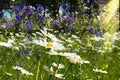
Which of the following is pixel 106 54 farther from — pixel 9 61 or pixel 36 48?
pixel 9 61

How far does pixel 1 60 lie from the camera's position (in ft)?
14.0

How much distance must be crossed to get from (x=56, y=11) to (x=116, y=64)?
25.5 feet

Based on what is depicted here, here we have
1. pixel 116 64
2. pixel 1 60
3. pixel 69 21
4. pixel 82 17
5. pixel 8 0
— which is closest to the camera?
pixel 1 60

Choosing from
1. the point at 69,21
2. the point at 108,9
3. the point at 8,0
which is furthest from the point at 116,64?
the point at 8,0

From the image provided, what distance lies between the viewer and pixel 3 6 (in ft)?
61.3

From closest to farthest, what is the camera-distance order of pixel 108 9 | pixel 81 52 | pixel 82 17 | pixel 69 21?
pixel 81 52 < pixel 69 21 < pixel 82 17 < pixel 108 9

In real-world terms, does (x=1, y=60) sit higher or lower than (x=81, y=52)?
higher

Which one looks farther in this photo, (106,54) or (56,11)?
(56,11)

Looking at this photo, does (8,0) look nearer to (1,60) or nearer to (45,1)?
(45,1)

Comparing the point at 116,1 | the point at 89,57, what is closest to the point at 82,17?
the point at 116,1

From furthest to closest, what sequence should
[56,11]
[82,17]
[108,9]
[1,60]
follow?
[56,11] → [108,9] → [82,17] → [1,60]

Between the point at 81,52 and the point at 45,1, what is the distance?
7.43 m

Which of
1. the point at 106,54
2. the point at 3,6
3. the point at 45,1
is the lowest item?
the point at 3,6

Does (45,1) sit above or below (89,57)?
below
